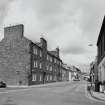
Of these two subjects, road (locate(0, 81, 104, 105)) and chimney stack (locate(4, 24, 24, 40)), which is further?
chimney stack (locate(4, 24, 24, 40))

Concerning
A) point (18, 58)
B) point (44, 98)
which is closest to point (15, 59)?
point (18, 58)

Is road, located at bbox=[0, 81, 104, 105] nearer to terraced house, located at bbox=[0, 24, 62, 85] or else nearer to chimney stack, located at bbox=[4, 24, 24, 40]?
terraced house, located at bbox=[0, 24, 62, 85]

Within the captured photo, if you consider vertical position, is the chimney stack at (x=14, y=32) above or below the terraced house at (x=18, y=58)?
above

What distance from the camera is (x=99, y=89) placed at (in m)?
23.8

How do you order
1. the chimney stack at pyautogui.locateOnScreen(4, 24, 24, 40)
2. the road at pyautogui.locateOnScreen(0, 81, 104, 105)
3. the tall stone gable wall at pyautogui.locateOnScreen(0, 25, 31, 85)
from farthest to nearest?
the chimney stack at pyautogui.locateOnScreen(4, 24, 24, 40) → the tall stone gable wall at pyautogui.locateOnScreen(0, 25, 31, 85) → the road at pyautogui.locateOnScreen(0, 81, 104, 105)

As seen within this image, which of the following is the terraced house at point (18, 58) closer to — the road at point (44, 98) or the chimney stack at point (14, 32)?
the chimney stack at point (14, 32)

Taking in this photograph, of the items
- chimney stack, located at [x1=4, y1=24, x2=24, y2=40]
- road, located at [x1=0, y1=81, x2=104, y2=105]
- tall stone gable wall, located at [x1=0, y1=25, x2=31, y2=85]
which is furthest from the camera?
chimney stack, located at [x1=4, y1=24, x2=24, y2=40]

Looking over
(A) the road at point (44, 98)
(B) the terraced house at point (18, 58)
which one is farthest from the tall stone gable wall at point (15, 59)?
(A) the road at point (44, 98)

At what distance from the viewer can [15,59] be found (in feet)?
142

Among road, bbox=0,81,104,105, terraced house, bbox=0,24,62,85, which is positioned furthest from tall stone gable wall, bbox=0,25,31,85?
road, bbox=0,81,104,105

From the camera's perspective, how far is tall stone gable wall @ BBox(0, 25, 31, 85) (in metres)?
41.9

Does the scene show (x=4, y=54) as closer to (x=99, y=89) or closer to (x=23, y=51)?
(x=23, y=51)

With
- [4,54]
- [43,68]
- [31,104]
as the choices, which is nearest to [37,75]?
[43,68]

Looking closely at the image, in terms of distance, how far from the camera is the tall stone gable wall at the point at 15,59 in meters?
41.9
